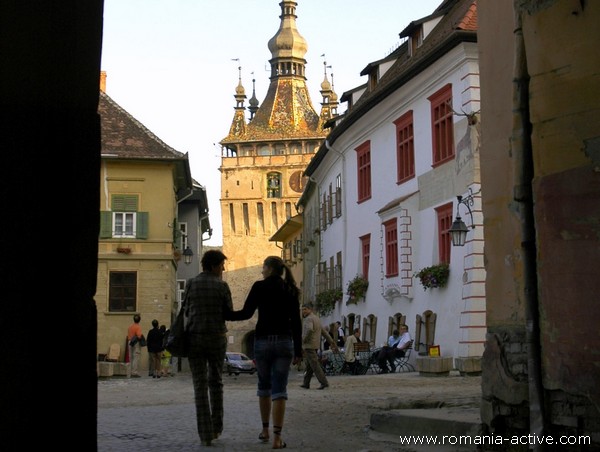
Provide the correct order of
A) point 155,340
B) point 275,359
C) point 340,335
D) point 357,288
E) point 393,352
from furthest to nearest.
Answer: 1. point 340,335
2. point 357,288
3. point 155,340
4. point 393,352
5. point 275,359

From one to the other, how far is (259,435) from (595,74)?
451 cm

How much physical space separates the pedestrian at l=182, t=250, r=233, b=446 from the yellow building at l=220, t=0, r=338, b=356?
82.4 metres

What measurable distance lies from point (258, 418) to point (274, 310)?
11.6ft

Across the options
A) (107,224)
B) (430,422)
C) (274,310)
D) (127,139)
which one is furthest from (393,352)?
(274,310)

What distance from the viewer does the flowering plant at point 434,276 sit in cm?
2753

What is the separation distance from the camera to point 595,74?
7777 mm

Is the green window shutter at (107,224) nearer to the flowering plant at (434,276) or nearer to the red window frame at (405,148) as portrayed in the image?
the red window frame at (405,148)

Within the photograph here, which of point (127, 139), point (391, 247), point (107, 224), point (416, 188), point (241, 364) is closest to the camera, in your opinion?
point (416, 188)

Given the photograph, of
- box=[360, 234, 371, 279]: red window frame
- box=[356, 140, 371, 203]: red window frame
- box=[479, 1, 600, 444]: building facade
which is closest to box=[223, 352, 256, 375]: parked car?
box=[360, 234, 371, 279]: red window frame

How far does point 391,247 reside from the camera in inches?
1291

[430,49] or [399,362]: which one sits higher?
[430,49]

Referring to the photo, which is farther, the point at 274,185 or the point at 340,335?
the point at 274,185

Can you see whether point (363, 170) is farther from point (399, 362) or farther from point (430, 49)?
point (399, 362)

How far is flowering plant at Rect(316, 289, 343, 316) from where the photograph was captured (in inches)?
1631
